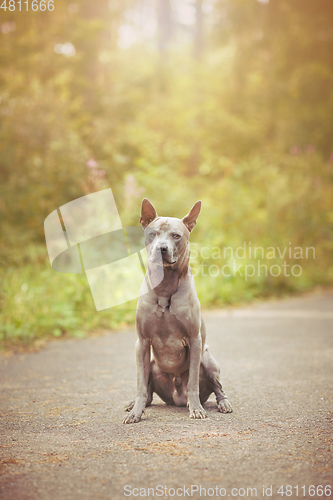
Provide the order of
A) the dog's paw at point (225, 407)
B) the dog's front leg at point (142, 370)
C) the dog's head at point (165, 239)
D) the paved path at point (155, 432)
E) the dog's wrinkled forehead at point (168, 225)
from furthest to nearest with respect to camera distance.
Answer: the dog's paw at point (225, 407), the dog's front leg at point (142, 370), the dog's wrinkled forehead at point (168, 225), the dog's head at point (165, 239), the paved path at point (155, 432)

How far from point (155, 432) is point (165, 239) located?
1.42m

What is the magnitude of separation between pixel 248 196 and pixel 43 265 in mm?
7476

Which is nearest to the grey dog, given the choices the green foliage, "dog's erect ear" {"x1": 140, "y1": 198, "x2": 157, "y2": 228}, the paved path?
"dog's erect ear" {"x1": 140, "y1": 198, "x2": 157, "y2": 228}

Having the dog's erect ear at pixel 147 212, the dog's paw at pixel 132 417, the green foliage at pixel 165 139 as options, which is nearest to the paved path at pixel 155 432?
the dog's paw at pixel 132 417

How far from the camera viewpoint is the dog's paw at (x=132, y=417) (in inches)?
150

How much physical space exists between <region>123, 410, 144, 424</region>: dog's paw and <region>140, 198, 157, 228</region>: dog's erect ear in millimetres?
1512

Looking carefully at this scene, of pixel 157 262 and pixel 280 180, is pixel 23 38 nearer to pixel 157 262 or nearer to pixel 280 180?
pixel 280 180

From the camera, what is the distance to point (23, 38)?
12.8 meters

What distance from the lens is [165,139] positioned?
21578 millimetres

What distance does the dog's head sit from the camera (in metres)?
3.75

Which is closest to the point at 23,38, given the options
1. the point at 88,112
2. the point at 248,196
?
the point at 88,112

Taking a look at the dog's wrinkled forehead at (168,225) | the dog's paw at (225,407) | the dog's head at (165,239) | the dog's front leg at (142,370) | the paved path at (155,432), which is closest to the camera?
the paved path at (155,432)

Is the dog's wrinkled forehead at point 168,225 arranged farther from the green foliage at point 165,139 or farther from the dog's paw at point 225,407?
the green foliage at point 165,139

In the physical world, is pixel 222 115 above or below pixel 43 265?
above
